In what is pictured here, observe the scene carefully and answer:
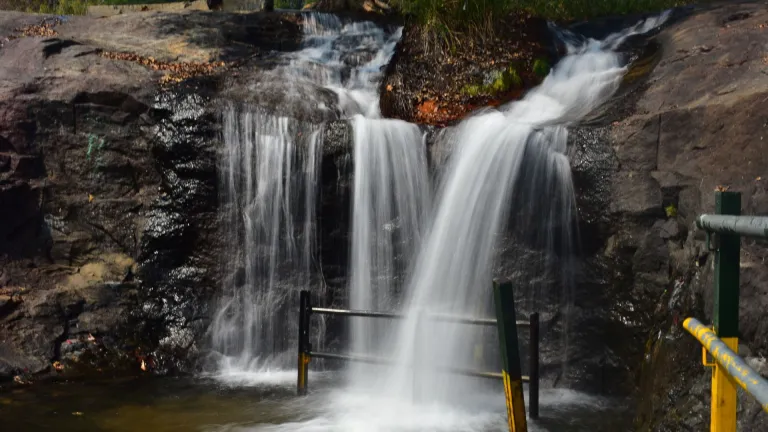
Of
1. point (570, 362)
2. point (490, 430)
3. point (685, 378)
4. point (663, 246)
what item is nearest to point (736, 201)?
point (685, 378)

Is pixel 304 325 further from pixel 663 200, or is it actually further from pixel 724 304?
pixel 724 304

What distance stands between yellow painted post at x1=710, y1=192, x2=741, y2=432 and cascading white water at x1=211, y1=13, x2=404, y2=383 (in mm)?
5271

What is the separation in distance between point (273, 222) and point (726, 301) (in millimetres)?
6312

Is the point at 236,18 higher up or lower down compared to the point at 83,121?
higher up

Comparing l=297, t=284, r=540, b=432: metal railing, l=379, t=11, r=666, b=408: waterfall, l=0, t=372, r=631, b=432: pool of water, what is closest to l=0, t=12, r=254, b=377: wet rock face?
l=0, t=372, r=631, b=432: pool of water

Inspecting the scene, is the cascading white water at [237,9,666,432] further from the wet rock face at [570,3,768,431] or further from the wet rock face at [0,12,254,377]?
the wet rock face at [0,12,254,377]

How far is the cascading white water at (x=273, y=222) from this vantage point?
25.4 feet

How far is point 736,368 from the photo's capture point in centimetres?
183

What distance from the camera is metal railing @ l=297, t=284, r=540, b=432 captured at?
13.3 ft

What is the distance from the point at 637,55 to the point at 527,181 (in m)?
3.73

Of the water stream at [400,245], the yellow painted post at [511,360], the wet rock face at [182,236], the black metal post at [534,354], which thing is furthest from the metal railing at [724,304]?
the wet rock face at [182,236]

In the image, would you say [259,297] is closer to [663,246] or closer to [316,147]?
[316,147]

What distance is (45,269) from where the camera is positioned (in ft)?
27.0

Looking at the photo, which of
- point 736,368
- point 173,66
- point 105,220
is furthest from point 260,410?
point 173,66
